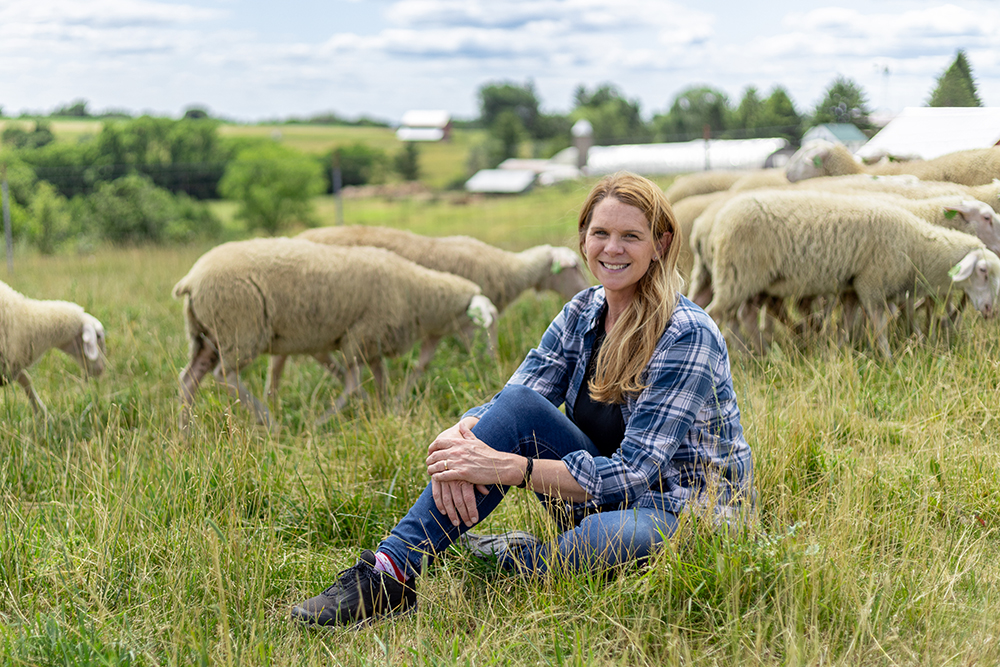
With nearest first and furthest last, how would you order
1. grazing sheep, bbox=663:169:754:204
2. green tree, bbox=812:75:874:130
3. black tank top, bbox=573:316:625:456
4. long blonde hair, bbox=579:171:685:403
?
long blonde hair, bbox=579:171:685:403, black tank top, bbox=573:316:625:456, grazing sheep, bbox=663:169:754:204, green tree, bbox=812:75:874:130

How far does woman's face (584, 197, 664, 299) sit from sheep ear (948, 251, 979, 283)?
3.52m

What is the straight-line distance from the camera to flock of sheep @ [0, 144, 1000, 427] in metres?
5.04

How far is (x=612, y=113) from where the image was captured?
2972 inches

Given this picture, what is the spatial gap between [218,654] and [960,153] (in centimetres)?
749

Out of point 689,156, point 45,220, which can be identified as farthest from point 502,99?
point 45,220

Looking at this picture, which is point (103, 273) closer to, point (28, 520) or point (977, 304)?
point (28, 520)

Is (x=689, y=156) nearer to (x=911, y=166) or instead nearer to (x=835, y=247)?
(x=911, y=166)

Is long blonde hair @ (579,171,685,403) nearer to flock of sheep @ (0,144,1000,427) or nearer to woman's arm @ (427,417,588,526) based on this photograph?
woman's arm @ (427,417,588,526)

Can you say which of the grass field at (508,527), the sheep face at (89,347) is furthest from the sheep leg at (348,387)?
the sheep face at (89,347)

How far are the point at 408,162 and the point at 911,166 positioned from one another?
179 ft

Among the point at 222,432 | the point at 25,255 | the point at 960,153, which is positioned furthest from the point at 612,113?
the point at 222,432

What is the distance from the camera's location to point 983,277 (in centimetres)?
525

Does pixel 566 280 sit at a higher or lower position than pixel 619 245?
lower

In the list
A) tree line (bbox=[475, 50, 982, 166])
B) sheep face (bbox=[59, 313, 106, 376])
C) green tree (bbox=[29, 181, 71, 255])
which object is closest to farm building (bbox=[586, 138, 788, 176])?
tree line (bbox=[475, 50, 982, 166])
